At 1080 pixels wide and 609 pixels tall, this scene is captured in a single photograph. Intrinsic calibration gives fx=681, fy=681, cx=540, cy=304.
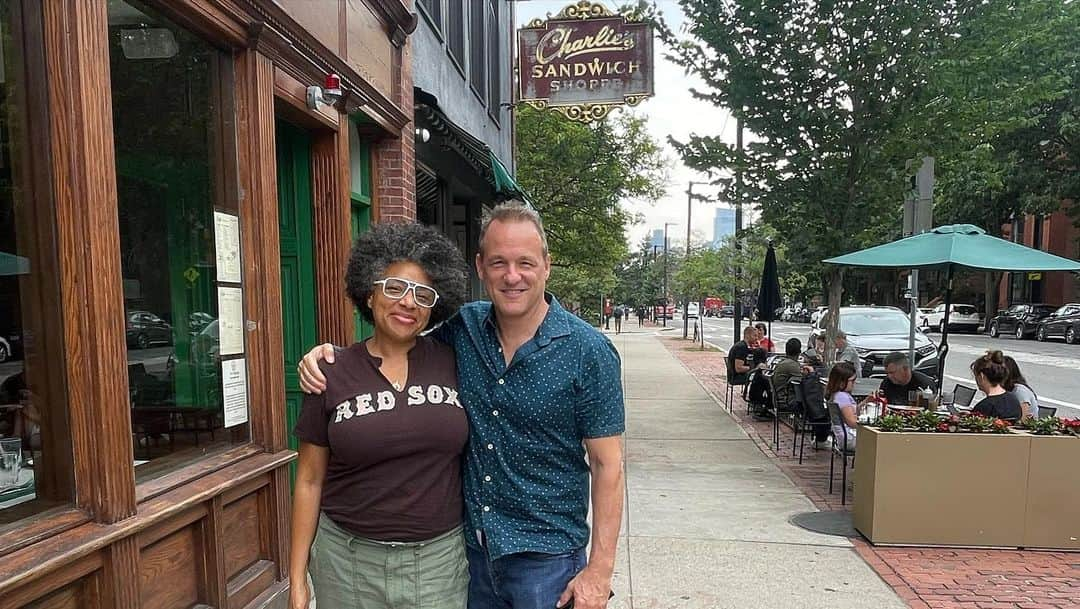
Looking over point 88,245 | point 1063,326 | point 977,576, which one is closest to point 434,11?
point 88,245

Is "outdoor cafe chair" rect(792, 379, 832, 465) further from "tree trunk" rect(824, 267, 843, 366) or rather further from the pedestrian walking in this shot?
the pedestrian walking

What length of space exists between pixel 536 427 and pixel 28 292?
1684 millimetres

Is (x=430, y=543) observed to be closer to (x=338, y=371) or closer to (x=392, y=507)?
(x=392, y=507)

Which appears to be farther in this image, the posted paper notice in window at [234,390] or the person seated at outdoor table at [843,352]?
the person seated at outdoor table at [843,352]

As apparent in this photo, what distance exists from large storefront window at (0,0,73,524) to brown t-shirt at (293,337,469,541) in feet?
3.27

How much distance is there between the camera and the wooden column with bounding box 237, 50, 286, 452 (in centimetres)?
311

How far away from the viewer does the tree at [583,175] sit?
15570 mm

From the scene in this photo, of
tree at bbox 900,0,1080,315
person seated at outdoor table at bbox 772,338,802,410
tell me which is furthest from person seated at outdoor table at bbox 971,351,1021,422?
tree at bbox 900,0,1080,315

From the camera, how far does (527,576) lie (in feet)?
6.22

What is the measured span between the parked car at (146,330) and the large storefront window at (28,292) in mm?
336

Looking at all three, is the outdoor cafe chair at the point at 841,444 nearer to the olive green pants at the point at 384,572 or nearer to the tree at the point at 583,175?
the olive green pants at the point at 384,572

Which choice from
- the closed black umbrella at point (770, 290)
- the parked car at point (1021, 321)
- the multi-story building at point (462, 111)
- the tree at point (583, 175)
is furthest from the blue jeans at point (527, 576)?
the parked car at point (1021, 321)

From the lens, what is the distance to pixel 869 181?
7418 millimetres

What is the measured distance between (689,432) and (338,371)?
6.64 metres
